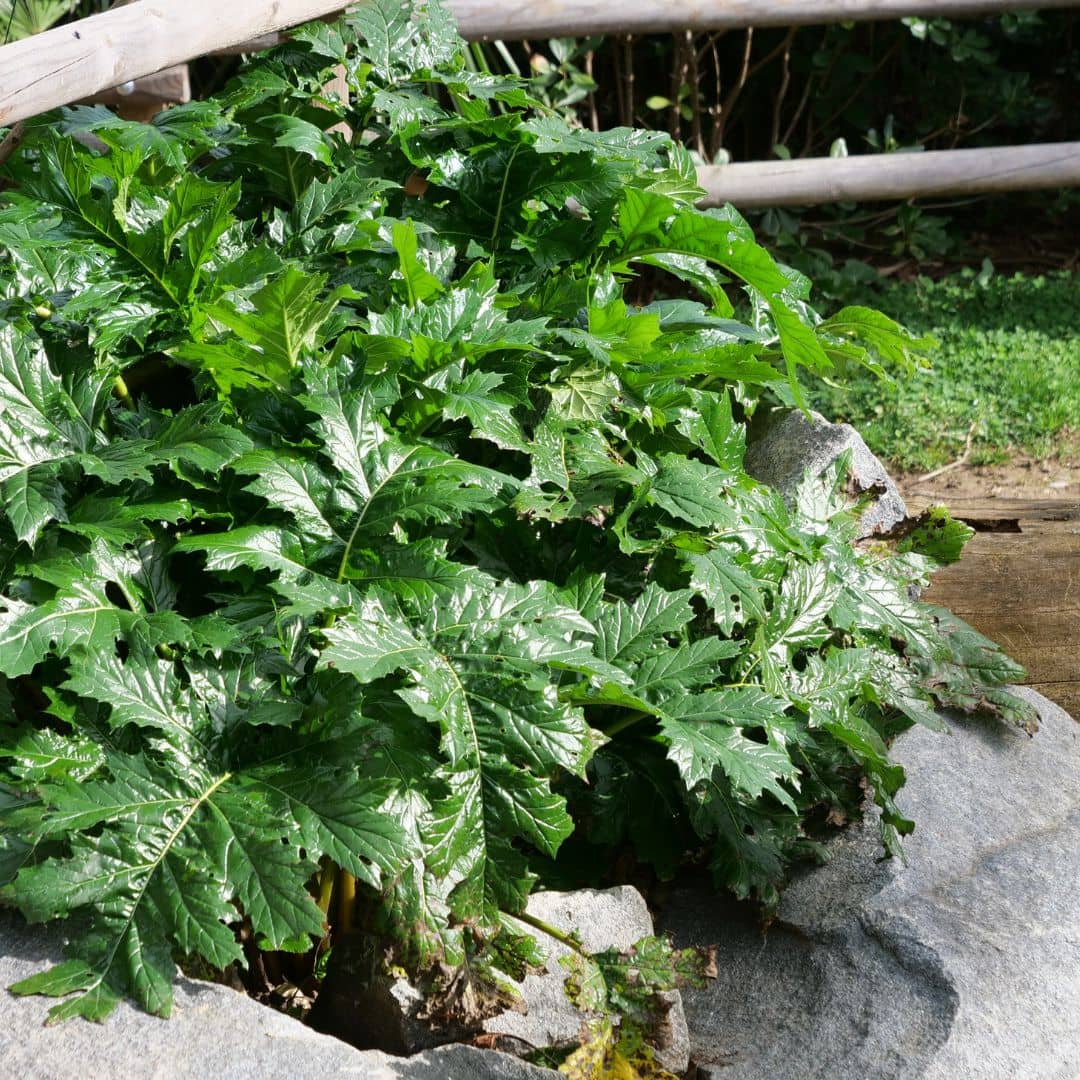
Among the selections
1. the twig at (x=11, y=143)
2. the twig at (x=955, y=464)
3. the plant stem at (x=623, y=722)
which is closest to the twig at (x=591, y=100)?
the twig at (x=955, y=464)

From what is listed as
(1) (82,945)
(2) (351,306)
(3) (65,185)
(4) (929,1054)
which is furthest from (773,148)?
(1) (82,945)

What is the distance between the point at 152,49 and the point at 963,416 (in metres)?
3.03

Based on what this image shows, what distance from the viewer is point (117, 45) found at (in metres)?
2.48

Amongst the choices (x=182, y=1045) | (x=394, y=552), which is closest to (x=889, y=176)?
(x=394, y=552)

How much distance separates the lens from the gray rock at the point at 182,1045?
5.21 ft

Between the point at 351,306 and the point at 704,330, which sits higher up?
the point at 351,306

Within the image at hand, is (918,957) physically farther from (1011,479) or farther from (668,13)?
(668,13)

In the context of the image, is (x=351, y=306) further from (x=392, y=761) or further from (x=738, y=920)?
(x=738, y=920)

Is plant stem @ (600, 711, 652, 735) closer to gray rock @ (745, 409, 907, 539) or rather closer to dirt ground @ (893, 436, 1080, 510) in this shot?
gray rock @ (745, 409, 907, 539)

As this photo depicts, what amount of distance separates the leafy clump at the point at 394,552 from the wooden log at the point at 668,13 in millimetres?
1287

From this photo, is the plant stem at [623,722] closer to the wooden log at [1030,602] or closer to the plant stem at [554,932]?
the plant stem at [554,932]

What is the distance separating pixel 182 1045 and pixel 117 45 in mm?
1880

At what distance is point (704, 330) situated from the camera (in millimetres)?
2770

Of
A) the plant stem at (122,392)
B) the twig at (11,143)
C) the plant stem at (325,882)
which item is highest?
the twig at (11,143)
